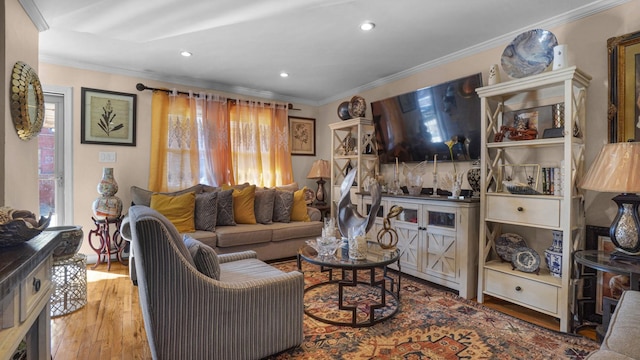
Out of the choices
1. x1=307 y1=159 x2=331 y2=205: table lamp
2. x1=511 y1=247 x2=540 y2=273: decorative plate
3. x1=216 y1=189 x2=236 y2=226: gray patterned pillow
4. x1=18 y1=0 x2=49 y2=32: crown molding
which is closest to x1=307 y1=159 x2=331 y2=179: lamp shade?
x1=307 y1=159 x2=331 y2=205: table lamp

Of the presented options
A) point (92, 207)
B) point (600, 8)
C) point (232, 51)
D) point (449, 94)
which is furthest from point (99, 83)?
point (600, 8)

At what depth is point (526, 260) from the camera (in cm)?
251

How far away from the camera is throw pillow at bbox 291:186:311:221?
13.9ft

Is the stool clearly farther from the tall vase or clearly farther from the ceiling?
the ceiling

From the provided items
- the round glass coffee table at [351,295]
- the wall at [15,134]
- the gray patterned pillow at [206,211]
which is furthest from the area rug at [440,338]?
the wall at [15,134]

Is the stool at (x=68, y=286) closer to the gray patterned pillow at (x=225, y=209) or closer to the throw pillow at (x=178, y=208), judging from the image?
the throw pillow at (x=178, y=208)

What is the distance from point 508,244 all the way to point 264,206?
8.87 ft

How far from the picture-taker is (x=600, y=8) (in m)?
2.28

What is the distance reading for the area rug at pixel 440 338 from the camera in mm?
1911

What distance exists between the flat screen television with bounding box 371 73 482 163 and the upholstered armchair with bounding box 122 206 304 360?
7.29 ft

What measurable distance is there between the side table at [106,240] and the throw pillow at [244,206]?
1.29 meters

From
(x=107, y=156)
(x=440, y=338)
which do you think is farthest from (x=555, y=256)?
(x=107, y=156)

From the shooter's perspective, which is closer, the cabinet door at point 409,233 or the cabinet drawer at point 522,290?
the cabinet drawer at point 522,290

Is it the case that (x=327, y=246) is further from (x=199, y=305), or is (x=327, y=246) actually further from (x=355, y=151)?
(x=355, y=151)
